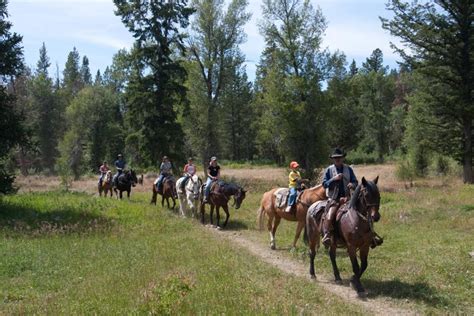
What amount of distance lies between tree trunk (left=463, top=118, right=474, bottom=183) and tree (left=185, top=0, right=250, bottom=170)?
21.8 metres

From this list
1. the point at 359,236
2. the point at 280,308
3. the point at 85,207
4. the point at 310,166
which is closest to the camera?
the point at 280,308

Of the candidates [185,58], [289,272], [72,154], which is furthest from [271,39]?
[72,154]

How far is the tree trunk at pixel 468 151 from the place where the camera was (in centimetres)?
2884

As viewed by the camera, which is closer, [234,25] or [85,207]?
[85,207]

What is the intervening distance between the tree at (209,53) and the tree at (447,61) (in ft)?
55.2

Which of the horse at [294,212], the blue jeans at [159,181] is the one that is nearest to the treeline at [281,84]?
the blue jeans at [159,181]

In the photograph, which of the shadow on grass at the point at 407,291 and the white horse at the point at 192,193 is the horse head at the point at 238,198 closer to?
the white horse at the point at 192,193

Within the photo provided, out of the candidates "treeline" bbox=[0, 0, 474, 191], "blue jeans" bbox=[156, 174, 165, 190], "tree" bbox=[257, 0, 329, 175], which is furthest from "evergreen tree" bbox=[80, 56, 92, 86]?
"blue jeans" bbox=[156, 174, 165, 190]

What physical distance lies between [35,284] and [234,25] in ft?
120

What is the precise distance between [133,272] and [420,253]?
8098 millimetres

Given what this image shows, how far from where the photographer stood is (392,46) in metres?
30.2

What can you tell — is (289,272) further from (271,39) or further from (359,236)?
(271,39)

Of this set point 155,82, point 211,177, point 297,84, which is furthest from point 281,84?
point 211,177

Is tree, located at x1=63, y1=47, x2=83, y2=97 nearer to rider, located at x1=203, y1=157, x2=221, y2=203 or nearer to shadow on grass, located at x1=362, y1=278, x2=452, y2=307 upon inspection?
rider, located at x1=203, y1=157, x2=221, y2=203
